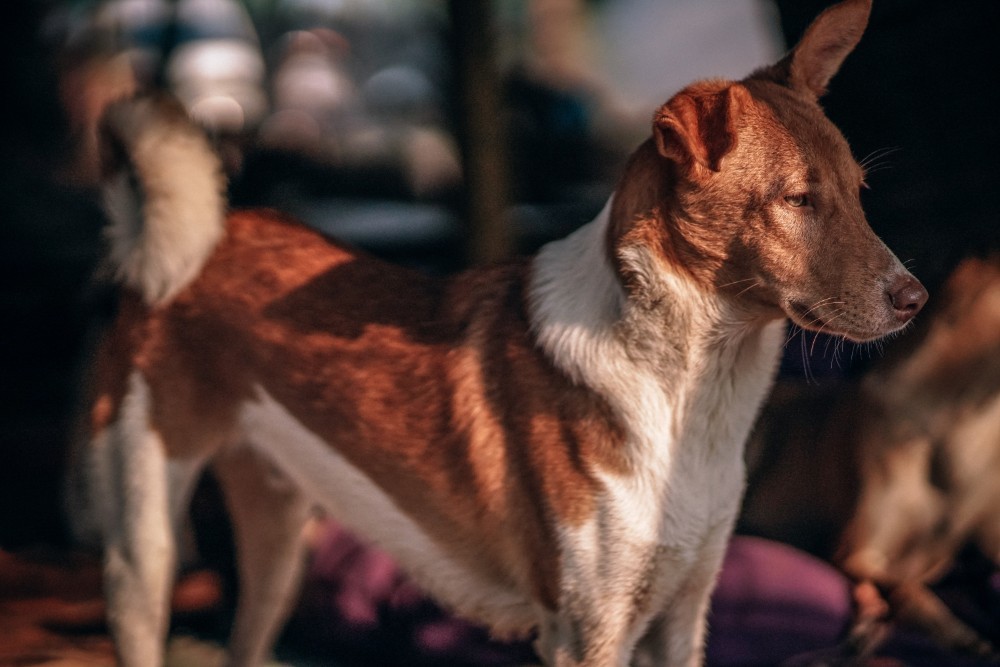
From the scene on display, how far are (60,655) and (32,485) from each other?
112 cm

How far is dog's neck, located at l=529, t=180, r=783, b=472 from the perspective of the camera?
6.68ft

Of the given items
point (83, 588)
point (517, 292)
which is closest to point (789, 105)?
point (517, 292)

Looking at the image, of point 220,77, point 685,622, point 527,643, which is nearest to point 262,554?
point 527,643

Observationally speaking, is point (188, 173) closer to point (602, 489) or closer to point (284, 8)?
point (602, 489)

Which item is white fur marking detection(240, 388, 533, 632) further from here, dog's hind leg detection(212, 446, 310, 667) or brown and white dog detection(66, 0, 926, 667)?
dog's hind leg detection(212, 446, 310, 667)

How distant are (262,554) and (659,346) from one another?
1434mm

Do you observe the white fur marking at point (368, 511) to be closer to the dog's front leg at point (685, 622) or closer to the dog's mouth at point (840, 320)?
the dog's front leg at point (685, 622)

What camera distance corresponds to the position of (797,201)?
6.31 feet

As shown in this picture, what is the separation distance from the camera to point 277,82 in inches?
398

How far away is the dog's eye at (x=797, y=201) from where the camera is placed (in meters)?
1.92

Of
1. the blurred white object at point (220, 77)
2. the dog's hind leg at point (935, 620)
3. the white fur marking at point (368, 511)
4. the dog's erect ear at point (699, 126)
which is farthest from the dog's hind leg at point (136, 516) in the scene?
the blurred white object at point (220, 77)

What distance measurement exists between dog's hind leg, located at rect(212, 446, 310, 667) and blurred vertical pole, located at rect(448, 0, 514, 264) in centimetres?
140

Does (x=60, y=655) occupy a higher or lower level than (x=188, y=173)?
lower

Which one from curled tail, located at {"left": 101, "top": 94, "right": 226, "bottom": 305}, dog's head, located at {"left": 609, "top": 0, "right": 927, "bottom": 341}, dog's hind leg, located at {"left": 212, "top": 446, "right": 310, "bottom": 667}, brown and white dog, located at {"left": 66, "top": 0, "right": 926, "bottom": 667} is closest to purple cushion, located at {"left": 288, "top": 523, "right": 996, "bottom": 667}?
dog's hind leg, located at {"left": 212, "top": 446, "right": 310, "bottom": 667}
